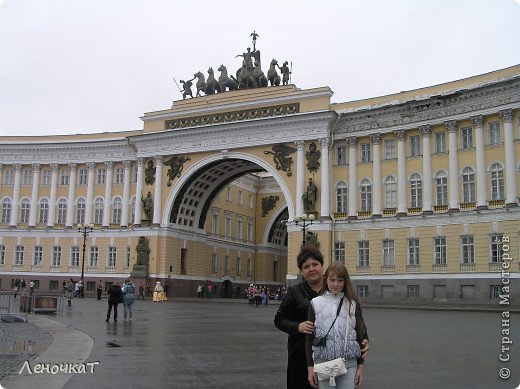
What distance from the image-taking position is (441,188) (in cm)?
3988

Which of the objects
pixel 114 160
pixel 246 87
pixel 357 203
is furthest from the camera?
pixel 114 160

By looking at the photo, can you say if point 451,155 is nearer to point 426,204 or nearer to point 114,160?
point 426,204

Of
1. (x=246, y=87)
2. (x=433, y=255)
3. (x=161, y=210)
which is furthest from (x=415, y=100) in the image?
(x=161, y=210)

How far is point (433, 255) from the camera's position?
39094mm

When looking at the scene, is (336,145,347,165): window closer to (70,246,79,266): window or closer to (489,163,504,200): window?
(489,163,504,200): window

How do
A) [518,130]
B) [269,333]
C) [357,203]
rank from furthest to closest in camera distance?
[357,203], [518,130], [269,333]

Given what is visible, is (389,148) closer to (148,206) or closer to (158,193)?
(158,193)

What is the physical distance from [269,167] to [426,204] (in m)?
12.0

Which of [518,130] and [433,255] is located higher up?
[518,130]

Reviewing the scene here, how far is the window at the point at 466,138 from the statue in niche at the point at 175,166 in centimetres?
2111

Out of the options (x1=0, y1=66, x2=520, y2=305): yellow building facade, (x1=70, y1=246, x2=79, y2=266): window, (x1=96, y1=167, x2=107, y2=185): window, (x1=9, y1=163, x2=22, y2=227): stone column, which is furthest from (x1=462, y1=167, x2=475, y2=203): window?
(x1=9, y1=163, x2=22, y2=227): stone column

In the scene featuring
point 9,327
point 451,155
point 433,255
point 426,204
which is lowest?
point 9,327

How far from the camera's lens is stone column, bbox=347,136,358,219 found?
1686 inches

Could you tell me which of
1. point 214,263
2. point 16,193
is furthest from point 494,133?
point 16,193
